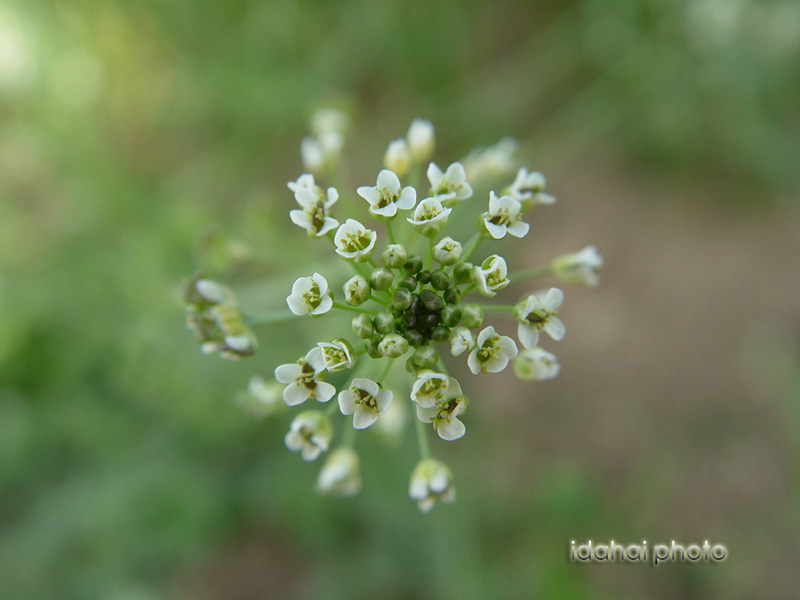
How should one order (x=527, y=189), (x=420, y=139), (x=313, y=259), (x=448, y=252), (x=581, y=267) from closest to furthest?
(x=448, y=252) → (x=527, y=189) → (x=581, y=267) → (x=420, y=139) → (x=313, y=259)

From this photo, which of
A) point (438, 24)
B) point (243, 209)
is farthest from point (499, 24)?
point (243, 209)

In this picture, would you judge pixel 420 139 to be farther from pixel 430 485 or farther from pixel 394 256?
pixel 430 485

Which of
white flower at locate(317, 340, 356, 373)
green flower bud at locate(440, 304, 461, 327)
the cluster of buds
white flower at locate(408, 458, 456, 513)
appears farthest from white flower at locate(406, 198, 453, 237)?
white flower at locate(408, 458, 456, 513)

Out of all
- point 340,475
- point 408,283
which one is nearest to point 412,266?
point 408,283

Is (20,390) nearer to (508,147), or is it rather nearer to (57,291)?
(57,291)

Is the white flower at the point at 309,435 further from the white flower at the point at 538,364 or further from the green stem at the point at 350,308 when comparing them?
the white flower at the point at 538,364

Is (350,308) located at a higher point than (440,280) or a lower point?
lower
